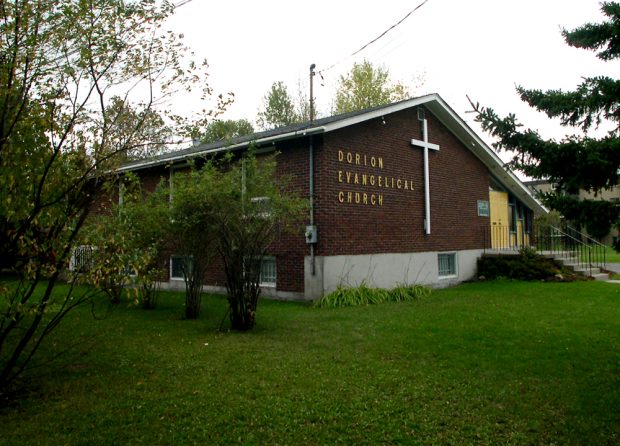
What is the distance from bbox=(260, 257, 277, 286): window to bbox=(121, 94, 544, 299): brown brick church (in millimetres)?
25

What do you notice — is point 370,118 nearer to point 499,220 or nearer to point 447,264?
point 447,264

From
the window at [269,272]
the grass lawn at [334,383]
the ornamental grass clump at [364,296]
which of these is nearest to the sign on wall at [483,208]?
the ornamental grass clump at [364,296]

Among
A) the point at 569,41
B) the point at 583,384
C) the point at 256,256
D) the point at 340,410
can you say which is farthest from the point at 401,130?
the point at 340,410

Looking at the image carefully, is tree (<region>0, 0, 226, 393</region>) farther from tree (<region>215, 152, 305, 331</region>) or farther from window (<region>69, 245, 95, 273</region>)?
tree (<region>215, 152, 305, 331</region>)

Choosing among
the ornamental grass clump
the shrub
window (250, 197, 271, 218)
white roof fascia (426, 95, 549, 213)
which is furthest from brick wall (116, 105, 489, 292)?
window (250, 197, 271, 218)

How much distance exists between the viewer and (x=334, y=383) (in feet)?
17.5

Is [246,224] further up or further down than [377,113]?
further down

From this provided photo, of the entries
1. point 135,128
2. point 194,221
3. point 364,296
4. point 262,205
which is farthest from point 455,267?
point 135,128

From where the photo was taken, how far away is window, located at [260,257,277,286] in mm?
12594

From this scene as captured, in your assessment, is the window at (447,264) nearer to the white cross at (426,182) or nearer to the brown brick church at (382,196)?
the brown brick church at (382,196)

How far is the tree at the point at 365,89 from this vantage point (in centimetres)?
3681

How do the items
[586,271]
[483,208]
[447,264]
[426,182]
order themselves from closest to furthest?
[426,182] < [586,271] < [447,264] < [483,208]

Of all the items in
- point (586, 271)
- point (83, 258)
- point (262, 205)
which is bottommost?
point (586, 271)

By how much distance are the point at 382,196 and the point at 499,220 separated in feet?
23.2
